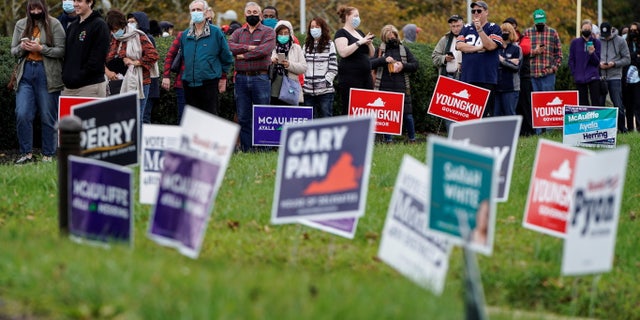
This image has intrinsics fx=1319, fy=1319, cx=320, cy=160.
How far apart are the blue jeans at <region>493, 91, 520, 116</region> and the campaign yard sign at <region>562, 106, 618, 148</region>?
9.95ft

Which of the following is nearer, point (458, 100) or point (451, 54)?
point (458, 100)

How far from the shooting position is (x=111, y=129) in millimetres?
9227

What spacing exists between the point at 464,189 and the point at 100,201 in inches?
90.8

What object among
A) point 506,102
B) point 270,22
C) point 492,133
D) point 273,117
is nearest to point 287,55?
point 273,117

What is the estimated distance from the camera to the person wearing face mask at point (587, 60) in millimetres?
22281

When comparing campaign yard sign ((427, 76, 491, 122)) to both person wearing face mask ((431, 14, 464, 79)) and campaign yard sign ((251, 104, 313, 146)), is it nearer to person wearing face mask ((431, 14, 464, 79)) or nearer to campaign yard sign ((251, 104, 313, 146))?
person wearing face mask ((431, 14, 464, 79))

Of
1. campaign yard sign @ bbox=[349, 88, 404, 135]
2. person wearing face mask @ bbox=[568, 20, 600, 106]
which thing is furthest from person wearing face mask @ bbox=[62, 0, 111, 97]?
person wearing face mask @ bbox=[568, 20, 600, 106]

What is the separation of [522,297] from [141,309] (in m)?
3.83

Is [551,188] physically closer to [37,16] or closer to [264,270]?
[264,270]

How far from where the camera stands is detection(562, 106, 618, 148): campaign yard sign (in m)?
17.4

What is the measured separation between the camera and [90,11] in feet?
49.2

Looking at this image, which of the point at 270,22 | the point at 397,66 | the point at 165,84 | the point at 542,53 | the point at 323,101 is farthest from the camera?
the point at 542,53

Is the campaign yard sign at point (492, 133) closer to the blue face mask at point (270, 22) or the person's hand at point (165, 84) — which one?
the person's hand at point (165, 84)

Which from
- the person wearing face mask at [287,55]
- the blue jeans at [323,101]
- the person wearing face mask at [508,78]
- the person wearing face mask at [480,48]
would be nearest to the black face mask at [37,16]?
the person wearing face mask at [287,55]
